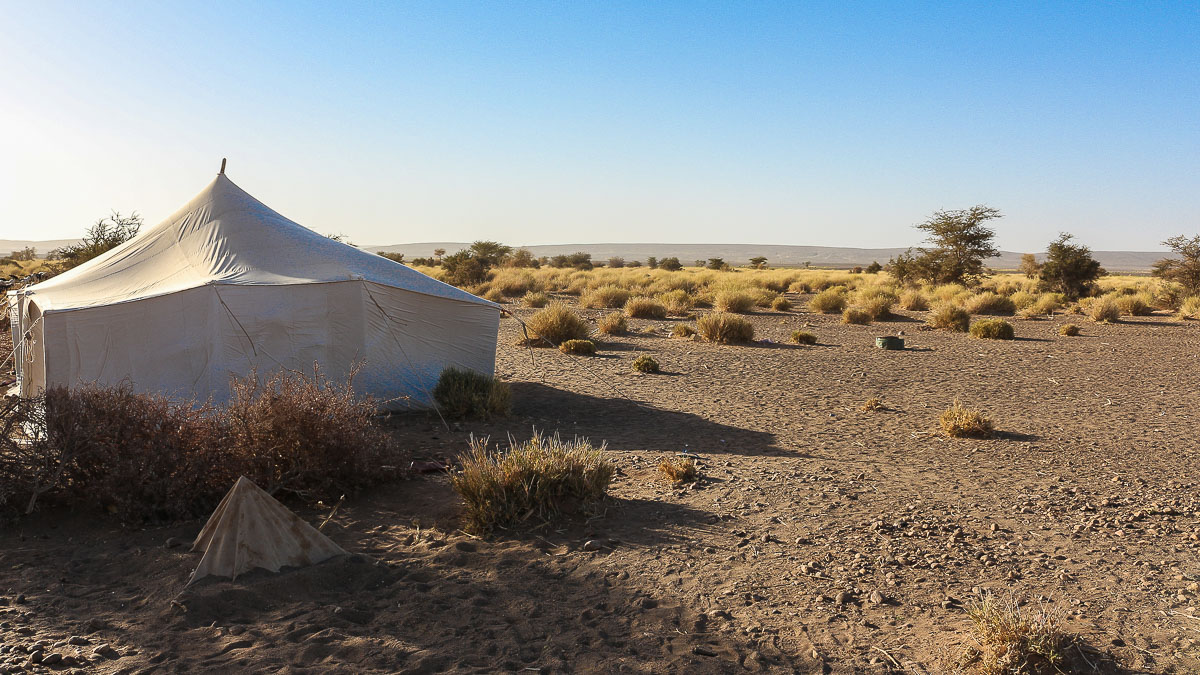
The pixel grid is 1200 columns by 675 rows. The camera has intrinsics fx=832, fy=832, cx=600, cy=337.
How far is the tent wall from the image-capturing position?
8641 mm

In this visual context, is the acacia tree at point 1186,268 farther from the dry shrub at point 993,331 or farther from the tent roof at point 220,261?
the tent roof at point 220,261

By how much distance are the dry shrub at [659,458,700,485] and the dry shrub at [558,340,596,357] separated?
903cm

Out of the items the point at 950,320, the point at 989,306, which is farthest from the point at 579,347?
the point at 989,306

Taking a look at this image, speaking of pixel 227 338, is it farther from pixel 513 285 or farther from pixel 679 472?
pixel 513 285

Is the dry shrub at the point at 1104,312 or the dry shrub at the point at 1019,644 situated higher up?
the dry shrub at the point at 1104,312

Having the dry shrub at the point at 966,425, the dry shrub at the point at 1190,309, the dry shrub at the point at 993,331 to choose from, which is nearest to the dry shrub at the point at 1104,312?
the dry shrub at the point at 1190,309

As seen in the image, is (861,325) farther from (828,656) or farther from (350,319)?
(828,656)

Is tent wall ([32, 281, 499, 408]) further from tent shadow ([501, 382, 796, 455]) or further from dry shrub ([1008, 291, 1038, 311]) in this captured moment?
dry shrub ([1008, 291, 1038, 311])

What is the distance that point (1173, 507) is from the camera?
6.31 meters

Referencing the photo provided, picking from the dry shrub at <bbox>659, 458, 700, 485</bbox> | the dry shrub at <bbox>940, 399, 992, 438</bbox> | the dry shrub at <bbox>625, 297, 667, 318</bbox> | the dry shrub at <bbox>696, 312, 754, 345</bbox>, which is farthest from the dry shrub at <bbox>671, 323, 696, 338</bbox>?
the dry shrub at <bbox>659, 458, 700, 485</bbox>

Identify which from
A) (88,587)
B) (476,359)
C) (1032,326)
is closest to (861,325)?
(1032,326)

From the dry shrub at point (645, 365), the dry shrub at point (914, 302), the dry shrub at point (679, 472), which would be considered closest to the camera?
the dry shrub at point (679, 472)

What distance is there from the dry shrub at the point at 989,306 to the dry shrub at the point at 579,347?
15218mm

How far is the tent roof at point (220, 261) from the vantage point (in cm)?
918
